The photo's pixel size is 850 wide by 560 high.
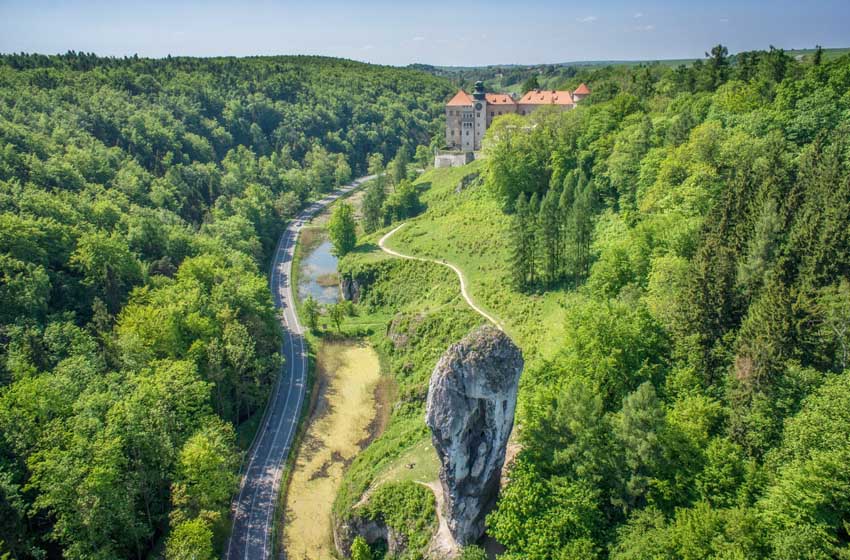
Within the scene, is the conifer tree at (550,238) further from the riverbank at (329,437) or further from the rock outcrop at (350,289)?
the rock outcrop at (350,289)

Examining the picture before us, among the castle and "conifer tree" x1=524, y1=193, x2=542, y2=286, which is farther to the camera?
the castle

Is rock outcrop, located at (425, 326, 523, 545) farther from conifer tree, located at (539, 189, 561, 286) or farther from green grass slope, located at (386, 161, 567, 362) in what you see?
conifer tree, located at (539, 189, 561, 286)

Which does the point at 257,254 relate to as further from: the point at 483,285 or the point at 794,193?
the point at 794,193

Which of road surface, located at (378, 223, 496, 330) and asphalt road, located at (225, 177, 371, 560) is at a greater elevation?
road surface, located at (378, 223, 496, 330)

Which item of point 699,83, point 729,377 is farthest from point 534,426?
point 699,83

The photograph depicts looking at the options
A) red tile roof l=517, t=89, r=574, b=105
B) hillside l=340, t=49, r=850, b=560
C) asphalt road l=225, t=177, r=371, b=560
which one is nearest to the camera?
hillside l=340, t=49, r=850, b=560

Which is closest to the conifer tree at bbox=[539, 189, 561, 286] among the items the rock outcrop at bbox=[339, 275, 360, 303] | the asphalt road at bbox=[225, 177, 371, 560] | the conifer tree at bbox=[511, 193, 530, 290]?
the conifer tree at bbox=[511, 193, 530, 290]

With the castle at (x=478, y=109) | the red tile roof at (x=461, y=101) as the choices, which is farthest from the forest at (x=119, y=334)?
the red tile roof at (x=461, y=101)
